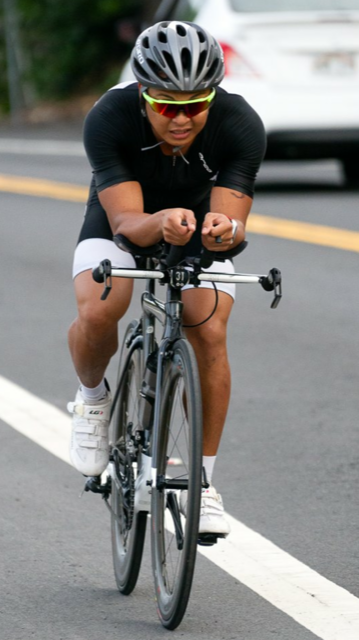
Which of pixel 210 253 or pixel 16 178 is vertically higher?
pixel 210 253

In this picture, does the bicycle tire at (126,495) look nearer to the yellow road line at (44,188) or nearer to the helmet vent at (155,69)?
the helmet vent at (155,69)

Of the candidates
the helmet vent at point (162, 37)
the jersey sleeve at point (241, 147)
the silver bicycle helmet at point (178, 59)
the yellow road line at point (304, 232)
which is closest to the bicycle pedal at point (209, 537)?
the jersey sleeve at point (241, 147)

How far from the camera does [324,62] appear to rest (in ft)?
45.7

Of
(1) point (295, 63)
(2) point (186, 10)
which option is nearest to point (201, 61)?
(1) point (295, 63)

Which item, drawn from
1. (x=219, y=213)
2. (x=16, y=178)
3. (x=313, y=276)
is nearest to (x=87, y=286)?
(x=219, y=213)

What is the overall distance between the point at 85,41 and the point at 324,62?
2424cm

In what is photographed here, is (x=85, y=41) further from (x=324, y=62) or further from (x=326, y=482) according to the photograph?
(x=326, y=482)

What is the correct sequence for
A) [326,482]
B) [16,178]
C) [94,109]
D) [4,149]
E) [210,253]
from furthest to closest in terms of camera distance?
[4,149] < [16,178] < [326,482] < [94,109] < [210,253]

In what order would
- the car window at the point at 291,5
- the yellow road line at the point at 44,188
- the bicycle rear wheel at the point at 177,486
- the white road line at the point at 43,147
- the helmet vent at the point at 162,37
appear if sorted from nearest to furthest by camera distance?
the bicycle rear wheel at the point at 177,486 → the helmet vent at the point at 162,37 → the car window at the point at 291,5 → the yellow road line at the point at 44,188 → the white road line at the point at 43,147

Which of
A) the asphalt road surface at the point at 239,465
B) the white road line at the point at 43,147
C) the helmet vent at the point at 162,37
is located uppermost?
the helmet vent at the point at 162,37

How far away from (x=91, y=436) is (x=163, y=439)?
2.14 ft

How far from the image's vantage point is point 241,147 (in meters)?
4.84

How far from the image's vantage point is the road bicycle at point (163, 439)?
4.40 meters

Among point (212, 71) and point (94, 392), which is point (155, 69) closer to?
point (212, 71)
